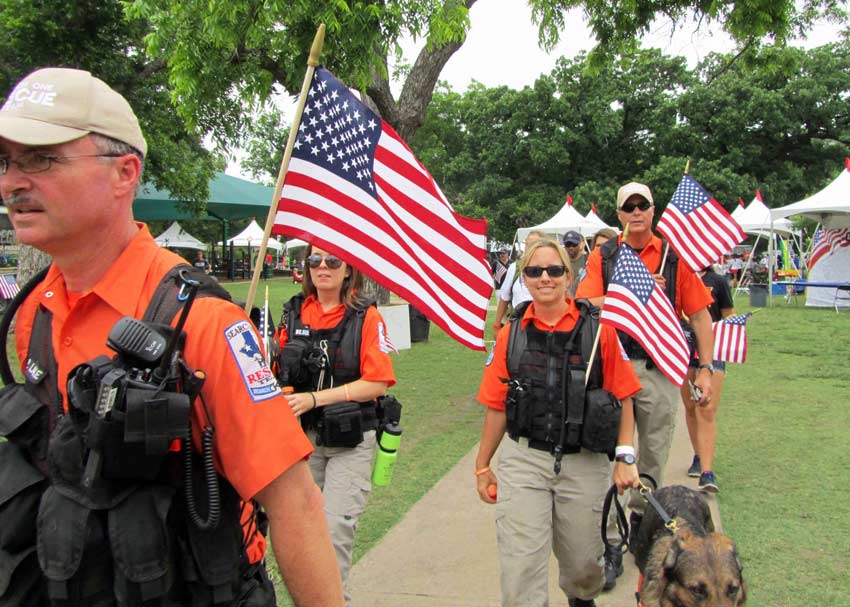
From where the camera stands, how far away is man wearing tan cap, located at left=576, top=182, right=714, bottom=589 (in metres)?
4.81

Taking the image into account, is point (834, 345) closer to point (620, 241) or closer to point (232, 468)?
point (620, 241)

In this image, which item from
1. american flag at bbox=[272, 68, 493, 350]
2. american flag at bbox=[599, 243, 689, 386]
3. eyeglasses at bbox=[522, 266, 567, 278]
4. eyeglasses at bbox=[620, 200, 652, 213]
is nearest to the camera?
american flag at bbox=[272, 68, 493, 350]

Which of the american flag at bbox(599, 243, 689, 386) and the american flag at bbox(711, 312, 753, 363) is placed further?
the american flag at bbox(711, 312, 753, 363)

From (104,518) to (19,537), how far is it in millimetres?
208

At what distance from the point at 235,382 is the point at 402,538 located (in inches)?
143

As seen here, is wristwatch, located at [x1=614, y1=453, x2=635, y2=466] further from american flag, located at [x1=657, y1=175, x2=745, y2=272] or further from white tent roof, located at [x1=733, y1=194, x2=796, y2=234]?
white tent roof, located at [x1=733, y1=194, x2=796, y2=234]

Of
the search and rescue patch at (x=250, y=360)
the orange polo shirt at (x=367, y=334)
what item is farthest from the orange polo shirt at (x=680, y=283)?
the search and rescue patch at (x=250, y=360)

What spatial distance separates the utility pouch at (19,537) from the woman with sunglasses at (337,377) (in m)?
2.11

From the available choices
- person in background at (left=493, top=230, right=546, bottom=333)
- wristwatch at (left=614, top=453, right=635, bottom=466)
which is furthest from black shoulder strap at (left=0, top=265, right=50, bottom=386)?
person in background at (left=493, top=230, right=546, bottom=333)

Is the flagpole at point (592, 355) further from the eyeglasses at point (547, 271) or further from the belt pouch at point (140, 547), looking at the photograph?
the belt pouch at point (140, 547)

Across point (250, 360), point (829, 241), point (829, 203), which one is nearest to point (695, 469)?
point (250, 360)

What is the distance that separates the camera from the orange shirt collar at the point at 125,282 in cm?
161

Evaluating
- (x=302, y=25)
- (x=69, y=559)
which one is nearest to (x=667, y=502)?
(x=69, y=559)

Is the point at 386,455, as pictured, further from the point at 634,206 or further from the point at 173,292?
the point at 173,292
